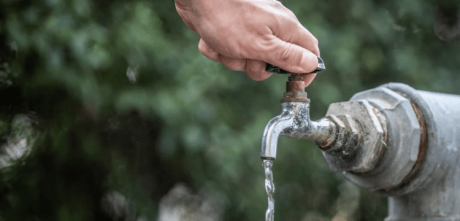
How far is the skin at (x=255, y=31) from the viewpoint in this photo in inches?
27.2

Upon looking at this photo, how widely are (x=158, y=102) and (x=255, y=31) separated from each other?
746 mm

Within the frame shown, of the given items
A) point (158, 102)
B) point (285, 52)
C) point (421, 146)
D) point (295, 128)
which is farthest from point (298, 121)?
point (158, 102)

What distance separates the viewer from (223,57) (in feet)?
2.75

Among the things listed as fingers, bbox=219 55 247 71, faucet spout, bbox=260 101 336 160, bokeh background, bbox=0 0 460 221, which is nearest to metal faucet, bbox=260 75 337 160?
faucet spout, bbox=260 101 336 160

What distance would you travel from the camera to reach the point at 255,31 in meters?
0.70

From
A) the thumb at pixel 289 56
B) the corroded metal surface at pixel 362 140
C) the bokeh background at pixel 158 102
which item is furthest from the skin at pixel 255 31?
the bokeh background at pixel 158 102

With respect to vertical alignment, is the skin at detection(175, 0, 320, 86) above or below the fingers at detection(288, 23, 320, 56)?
below

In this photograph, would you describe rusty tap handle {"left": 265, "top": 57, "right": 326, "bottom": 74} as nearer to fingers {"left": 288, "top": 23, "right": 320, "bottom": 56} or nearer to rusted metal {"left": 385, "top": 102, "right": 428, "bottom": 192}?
fingers {"left": 288, "top": 23, "right": 320, "bottom": 56}

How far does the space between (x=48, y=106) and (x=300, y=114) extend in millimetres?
999

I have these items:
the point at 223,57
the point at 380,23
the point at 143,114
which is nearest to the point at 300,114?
the point at 223,57

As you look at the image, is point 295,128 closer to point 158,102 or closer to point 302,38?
point 302,38

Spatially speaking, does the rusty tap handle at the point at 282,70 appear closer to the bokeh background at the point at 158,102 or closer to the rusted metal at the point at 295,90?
the rusted metal at the point at 295,90

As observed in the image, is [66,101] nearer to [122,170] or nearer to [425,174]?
[122,170]

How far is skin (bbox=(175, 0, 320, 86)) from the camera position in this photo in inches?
27.2
